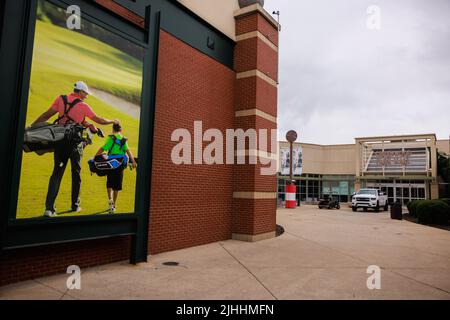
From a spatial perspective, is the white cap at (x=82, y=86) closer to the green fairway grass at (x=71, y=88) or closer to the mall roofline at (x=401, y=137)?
the green fairway grass at (x=71, y=88)

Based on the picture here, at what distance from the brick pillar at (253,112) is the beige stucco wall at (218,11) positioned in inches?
13.0

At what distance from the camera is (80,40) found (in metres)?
6.46

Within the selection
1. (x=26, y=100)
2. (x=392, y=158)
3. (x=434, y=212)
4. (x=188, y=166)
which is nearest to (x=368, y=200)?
(x=434, y=212)

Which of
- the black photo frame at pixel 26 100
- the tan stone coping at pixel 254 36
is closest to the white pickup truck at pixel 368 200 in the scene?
the tan stone coping at pixel 254 36

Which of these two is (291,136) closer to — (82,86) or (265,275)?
(265,275)

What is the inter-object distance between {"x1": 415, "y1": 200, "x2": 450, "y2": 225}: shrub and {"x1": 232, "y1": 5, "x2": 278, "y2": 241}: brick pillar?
1230cm

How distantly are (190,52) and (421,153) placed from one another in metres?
37.6

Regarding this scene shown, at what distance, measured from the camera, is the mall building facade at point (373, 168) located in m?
37.8

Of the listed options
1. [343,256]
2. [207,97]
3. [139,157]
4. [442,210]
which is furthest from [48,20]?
[442,210]

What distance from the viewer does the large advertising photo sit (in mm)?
5711

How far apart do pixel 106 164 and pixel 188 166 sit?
3.12 metres

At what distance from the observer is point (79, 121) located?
6480mm

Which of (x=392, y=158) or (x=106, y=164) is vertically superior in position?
(x=392, y=158)
